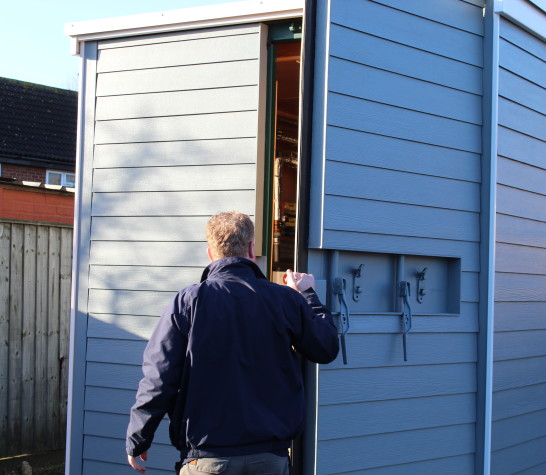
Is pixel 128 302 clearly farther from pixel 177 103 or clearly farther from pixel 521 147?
pixel 521 147

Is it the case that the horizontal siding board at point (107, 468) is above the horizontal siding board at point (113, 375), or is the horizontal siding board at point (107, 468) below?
below

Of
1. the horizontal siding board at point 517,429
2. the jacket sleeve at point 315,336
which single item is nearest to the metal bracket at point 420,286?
the horizontal siding board at point 517,429

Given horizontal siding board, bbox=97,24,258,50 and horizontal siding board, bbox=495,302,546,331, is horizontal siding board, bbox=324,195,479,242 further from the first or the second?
horizontal siding board, bbox=97,24,258,50

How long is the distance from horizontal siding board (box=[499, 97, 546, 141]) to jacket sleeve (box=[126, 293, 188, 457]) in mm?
2630

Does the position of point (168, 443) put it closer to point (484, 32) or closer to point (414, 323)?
point (414, 323)

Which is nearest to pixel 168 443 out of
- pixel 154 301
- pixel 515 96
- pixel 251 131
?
pixel 154 301

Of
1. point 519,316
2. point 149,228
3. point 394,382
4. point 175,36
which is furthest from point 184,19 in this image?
point 519,316

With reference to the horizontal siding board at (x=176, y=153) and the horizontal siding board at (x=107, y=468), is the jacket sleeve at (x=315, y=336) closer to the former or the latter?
the horizontal siding board at (x=176, y=153)

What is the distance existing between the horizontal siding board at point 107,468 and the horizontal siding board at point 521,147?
9.42 ft

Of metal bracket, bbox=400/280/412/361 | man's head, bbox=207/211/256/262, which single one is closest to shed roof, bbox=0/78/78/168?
metal bracket, bbox=400/280/412/361

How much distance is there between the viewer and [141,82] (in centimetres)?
461

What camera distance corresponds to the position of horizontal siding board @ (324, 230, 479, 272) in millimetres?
3848

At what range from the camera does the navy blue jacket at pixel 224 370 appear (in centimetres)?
280

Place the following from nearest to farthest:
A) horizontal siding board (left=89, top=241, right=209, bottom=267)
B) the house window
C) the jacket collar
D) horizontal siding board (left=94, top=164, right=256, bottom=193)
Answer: the jacket collar, horizontal siding board (left=94, top=164, right=256, bottom=193), horizontal siding board (left=89, top=241, right=209, bottom=267), the house window
